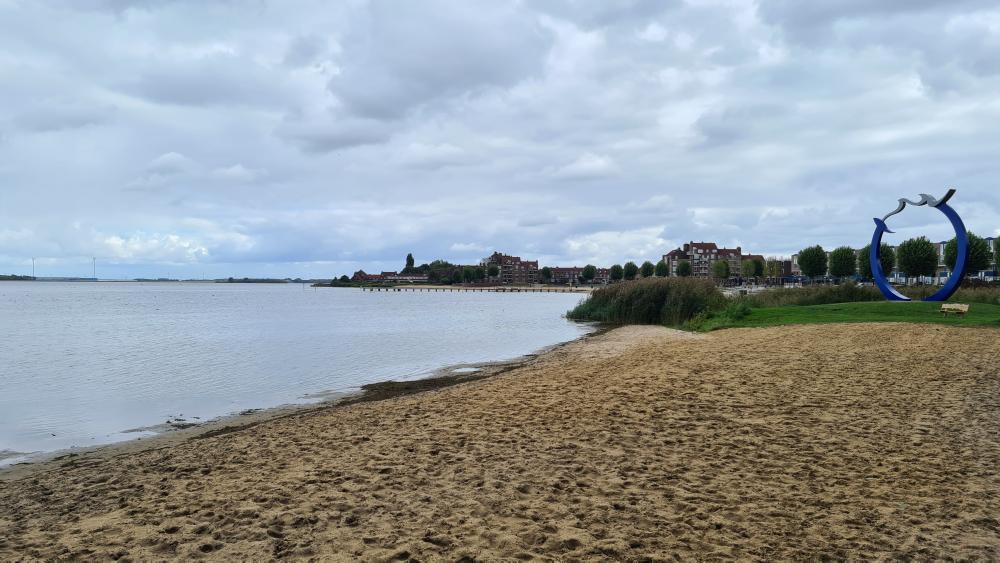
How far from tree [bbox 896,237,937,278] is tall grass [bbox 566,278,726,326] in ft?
144

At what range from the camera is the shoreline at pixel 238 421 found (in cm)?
963

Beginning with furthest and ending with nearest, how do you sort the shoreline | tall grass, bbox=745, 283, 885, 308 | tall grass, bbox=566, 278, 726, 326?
tall grass, bbox=745, 283, 885, 308
tall grass, bbox=566, 278, 726, 326
the shoreline

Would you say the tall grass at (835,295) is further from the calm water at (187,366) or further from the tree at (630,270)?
the tree at (630,270)

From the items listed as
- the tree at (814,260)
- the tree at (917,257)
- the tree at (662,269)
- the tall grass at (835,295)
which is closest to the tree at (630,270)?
the tree at (662,269)

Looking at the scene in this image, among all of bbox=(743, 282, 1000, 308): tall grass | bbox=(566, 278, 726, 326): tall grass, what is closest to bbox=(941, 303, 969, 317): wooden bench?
bbox=(566, 278, 726, 326): tall grass

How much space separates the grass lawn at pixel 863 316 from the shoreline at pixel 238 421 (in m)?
13.1

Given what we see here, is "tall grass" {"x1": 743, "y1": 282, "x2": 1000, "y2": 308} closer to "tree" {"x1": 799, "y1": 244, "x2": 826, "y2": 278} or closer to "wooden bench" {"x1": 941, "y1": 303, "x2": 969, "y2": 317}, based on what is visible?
"wooden bench" {"x1": 941, "y1": 303, "x2": 969, "y2": 317}

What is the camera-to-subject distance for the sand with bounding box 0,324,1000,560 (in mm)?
5133

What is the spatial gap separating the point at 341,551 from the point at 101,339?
32952 mm

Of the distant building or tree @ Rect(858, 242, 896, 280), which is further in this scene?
the distant building

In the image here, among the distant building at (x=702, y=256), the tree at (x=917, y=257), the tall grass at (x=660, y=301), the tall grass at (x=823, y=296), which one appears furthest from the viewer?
the distant building at (x=702, y=256)

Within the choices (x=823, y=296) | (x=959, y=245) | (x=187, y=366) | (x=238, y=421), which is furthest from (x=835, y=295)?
(x=238, y=421)

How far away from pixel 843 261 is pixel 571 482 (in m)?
99.9

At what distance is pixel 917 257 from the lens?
68.6 metres
